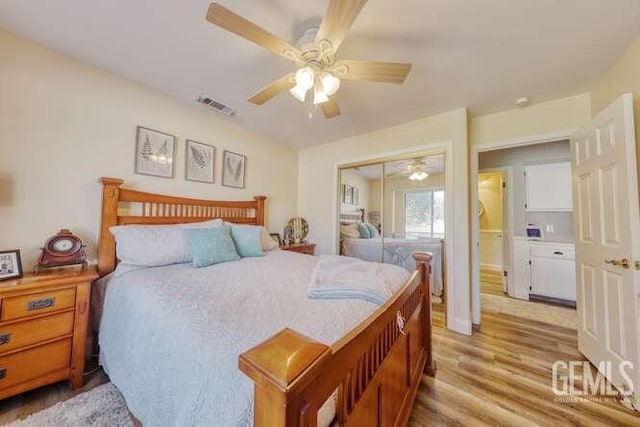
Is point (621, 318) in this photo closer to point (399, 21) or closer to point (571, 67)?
point (571, 67)

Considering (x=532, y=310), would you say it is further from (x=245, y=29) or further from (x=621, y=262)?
(x=245, y=29)

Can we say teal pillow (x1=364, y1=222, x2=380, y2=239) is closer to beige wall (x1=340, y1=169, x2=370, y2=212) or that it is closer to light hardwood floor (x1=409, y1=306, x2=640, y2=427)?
beige wall (x1=340, y1=169, x2=370, y2=212)

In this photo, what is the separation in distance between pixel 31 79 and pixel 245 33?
1.86 m

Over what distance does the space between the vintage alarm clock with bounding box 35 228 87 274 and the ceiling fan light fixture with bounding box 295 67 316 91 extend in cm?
208

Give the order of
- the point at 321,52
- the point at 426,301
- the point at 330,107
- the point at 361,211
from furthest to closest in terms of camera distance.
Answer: the point at 361,211 < the point at 330,107 < the point at 426,301 < the point at 321,52

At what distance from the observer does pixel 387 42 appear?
170 cm

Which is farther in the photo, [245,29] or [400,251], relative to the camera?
[400,251]

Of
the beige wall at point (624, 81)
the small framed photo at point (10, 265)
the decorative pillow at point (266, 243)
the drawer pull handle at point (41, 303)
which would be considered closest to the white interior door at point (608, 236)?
the beige wall at point (624, 81)

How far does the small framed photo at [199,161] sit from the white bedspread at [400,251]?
2.14 m

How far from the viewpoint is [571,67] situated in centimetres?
193

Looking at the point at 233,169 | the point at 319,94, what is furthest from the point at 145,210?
the point at 319,94

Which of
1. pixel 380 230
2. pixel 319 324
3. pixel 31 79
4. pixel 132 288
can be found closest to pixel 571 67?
pixel 380 230

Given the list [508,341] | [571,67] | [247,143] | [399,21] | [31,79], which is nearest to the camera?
[399,21]

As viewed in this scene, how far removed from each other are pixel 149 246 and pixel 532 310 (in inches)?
178
